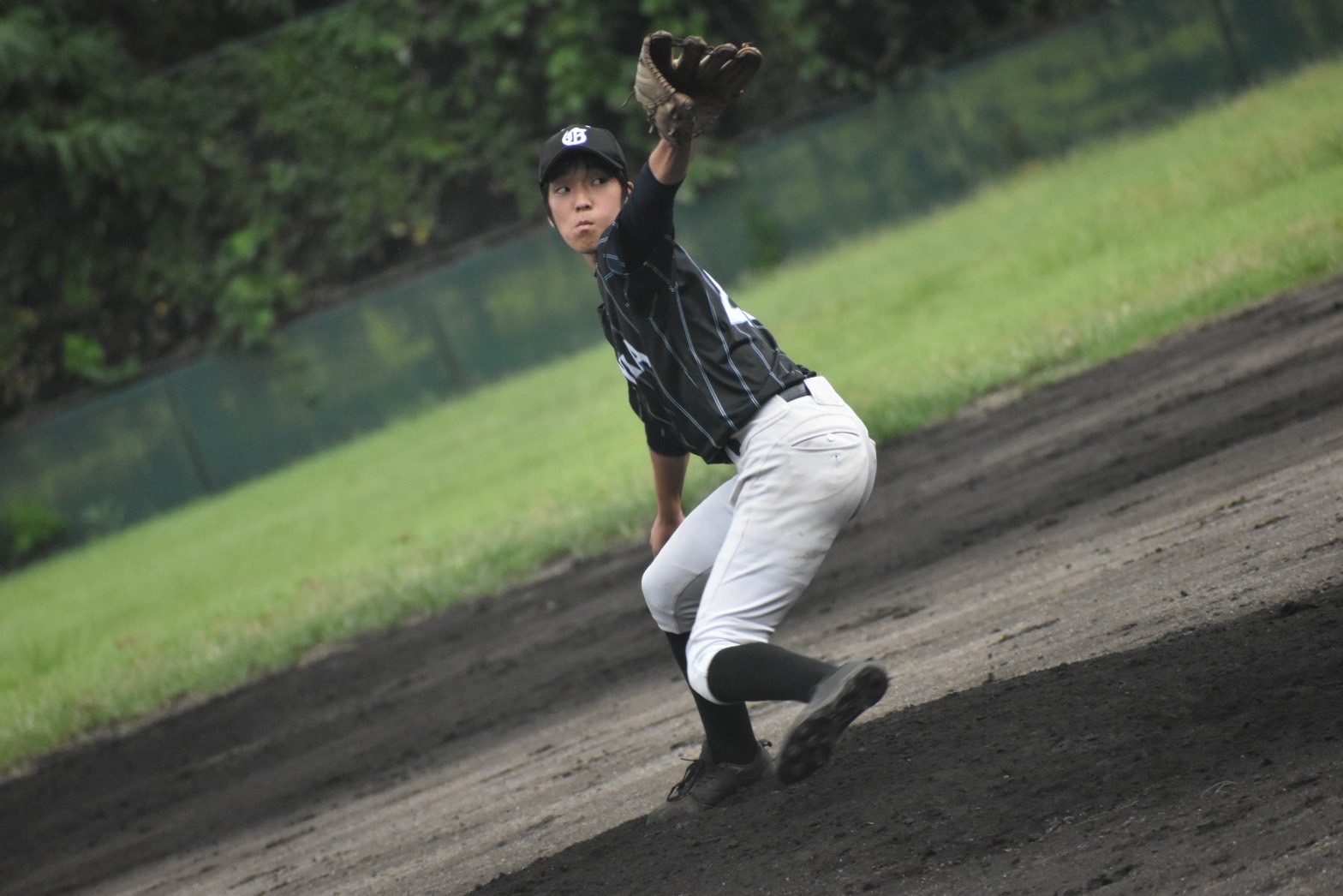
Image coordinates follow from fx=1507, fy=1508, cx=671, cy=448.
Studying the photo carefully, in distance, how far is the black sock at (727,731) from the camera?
3.98 m

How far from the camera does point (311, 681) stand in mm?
8383

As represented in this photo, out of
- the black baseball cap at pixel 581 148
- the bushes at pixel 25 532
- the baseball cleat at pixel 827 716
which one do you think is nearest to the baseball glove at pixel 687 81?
the black baseball cap at pixel 581 148

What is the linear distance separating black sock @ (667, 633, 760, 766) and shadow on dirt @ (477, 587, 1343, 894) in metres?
0.15

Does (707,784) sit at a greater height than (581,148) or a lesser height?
lesser

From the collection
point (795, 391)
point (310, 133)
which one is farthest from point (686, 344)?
point (310, 133)

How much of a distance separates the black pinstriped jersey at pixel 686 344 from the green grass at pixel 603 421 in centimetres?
431

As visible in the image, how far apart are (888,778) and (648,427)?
1.17 m

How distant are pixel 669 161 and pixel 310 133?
70.6 feet

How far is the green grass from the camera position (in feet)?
31.9

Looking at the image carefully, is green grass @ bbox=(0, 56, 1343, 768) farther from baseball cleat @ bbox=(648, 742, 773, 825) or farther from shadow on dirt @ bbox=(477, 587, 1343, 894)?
shadow on dirt @ bbox=(477, 587, 1343, 894)

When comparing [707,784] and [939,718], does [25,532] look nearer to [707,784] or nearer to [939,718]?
[707,784]

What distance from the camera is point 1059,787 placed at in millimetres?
3244

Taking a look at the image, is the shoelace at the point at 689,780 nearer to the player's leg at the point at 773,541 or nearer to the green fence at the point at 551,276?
the player's leg at the point at 773,541

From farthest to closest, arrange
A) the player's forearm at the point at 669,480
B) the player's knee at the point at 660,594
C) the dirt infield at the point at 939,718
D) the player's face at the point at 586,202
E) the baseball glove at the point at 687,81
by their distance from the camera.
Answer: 1. the player's forearm at the point at 669,480
2. the player's knee at the point at 660,594
3. the player's face at the point at 586,202
4. the baseball glove at the point at 687,81
5. the dirt infield at the point at 939,718
